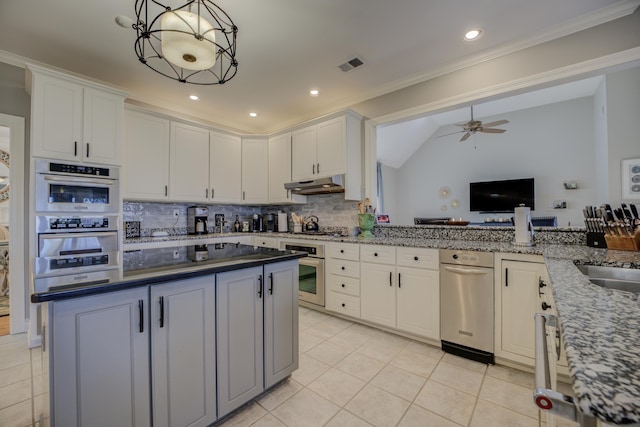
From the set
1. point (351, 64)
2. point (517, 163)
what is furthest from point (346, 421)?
point (517, 163)

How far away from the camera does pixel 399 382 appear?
188cm

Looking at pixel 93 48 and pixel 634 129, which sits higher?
pixel 93 48

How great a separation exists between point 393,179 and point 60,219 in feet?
24.9

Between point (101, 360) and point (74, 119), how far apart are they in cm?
257

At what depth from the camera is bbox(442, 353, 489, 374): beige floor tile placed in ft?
6.68

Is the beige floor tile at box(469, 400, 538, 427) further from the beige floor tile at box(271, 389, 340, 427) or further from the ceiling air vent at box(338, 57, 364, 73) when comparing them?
the ceiling air vent at box(338, 57, 364, 73)

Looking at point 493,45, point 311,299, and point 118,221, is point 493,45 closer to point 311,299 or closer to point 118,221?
point 311,299

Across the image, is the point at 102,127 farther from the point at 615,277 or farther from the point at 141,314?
the point at 615,277

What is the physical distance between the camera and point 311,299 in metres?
3.27

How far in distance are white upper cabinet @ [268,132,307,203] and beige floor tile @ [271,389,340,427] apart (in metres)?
2.76

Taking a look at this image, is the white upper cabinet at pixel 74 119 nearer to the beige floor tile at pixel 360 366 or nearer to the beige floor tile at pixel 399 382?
the beige floor tile at pixel 360 366

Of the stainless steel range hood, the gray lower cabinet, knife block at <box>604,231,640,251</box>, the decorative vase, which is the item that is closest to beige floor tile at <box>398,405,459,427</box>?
the gray lower cabinet

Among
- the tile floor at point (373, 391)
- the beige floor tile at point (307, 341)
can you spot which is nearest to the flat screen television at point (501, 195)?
the tile floor at point (373, 391)

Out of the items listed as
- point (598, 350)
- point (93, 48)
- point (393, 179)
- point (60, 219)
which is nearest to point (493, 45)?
point (598, 350)
